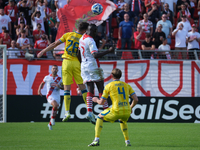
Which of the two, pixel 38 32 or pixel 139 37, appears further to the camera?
pixel 38 32

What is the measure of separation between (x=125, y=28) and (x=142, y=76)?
250 centimetres

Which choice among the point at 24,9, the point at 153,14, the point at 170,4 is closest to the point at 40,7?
the point at 24,9

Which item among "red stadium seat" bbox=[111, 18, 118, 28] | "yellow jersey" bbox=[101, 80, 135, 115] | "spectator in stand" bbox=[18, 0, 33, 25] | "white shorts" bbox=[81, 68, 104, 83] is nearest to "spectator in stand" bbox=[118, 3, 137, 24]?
"red stadium seat" bbox=[111, 18, 118, 28]

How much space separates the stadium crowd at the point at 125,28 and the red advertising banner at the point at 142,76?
0.38 meters

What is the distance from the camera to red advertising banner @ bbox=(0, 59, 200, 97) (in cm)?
1464

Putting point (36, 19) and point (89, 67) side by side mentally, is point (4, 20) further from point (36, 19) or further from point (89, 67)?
point (89, 67)

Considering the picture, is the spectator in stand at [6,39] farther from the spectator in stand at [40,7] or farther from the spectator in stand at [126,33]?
the spectator in stand at [126,33]

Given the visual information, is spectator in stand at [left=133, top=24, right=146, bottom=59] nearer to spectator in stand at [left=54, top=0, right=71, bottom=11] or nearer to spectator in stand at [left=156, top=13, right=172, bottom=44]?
spectator in stand at [left=156, top=13, right=172, bottom=44]

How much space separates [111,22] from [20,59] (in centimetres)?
570

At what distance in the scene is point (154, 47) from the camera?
1562 cm

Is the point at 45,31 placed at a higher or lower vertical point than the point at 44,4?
lower

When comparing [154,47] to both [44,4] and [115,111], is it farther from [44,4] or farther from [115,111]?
[115,111]

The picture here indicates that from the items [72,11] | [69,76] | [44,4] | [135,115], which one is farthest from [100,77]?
[44,4]

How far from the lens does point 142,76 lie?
14.9 meters
